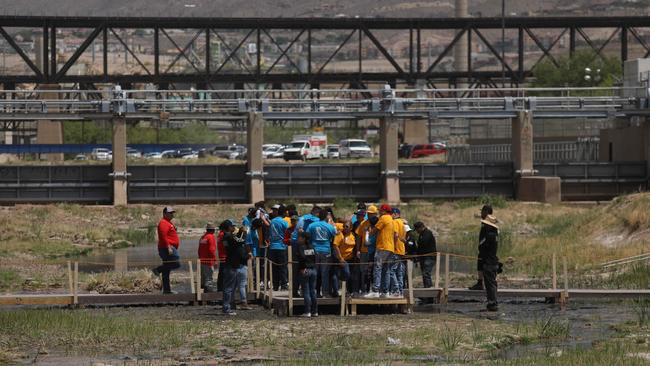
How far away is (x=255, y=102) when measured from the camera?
231 ft

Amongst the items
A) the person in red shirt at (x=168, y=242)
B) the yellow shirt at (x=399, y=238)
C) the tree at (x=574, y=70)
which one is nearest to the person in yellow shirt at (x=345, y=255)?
the yellow shirt at (x=399, y=238)

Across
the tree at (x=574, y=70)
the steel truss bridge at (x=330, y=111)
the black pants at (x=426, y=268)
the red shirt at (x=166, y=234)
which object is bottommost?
the black pants at (x=426, y=268)

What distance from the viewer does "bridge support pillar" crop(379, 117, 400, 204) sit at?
6831cm

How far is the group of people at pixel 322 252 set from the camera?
2888cm

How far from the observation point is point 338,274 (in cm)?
2983

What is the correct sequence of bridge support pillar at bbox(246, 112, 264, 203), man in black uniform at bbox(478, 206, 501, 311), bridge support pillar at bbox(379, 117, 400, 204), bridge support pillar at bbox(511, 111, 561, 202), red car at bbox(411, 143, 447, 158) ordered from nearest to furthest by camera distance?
man in black uniform at bbox(478, 206, 501, 311) → bridge support pillar at bbox(511, 111, 561, 202) → bridge support pillar at bbox(246, 112, 264, 203) → bridge support pillar at bbox(379, 117, 400, 204) → red car at bbox(411, 143, 447, 158)

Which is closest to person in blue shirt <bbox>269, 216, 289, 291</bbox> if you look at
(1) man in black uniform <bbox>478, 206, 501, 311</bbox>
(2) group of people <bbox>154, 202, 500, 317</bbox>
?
(2) group of people <bbox>154, 202, 500, 317</bbox>

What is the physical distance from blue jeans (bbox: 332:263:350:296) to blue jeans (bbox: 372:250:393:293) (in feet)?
1.77

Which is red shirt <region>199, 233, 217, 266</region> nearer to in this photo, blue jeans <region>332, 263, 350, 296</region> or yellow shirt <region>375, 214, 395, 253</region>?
blue jeans <region>332, 263, 350, 296</region>

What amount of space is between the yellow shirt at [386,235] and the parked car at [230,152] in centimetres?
7509

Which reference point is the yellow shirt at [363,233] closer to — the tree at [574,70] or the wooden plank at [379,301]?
the wooden plank at [379,301]

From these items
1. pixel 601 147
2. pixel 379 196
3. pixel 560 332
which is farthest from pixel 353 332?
pixel 601 147

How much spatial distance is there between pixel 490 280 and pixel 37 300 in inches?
356

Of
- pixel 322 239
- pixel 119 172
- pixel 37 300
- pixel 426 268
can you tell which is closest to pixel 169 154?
pixel 119 172
